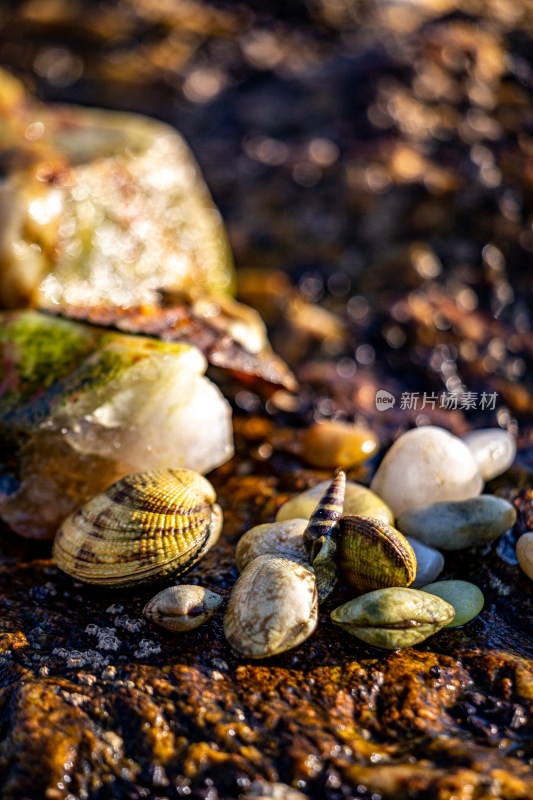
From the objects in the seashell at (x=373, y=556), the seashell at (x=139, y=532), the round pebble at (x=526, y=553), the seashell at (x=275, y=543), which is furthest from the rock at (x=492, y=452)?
the seashell at (x=139, y=532)

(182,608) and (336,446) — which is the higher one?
(182,608)

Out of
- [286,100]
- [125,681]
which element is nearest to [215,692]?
[125,681]

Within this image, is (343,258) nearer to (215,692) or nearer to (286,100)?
(286,100)

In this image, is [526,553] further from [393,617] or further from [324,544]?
[324,544]

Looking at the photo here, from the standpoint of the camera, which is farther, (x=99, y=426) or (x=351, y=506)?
(x=99, y=426)

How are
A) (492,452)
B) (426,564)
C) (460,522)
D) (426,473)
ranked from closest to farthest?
(426,564)
(460,522)
(426,473)
(492,452)

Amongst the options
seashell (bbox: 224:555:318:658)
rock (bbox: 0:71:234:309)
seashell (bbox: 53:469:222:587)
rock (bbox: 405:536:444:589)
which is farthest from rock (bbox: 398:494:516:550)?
→ rock (bbox: 0:71:234:309)

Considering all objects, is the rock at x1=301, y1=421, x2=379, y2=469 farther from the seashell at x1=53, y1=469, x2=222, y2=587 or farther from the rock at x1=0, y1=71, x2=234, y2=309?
the rock at x1=0, y1=71, x2=234, y2=309

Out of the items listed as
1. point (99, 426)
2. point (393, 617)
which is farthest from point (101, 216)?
point (393, 617)
